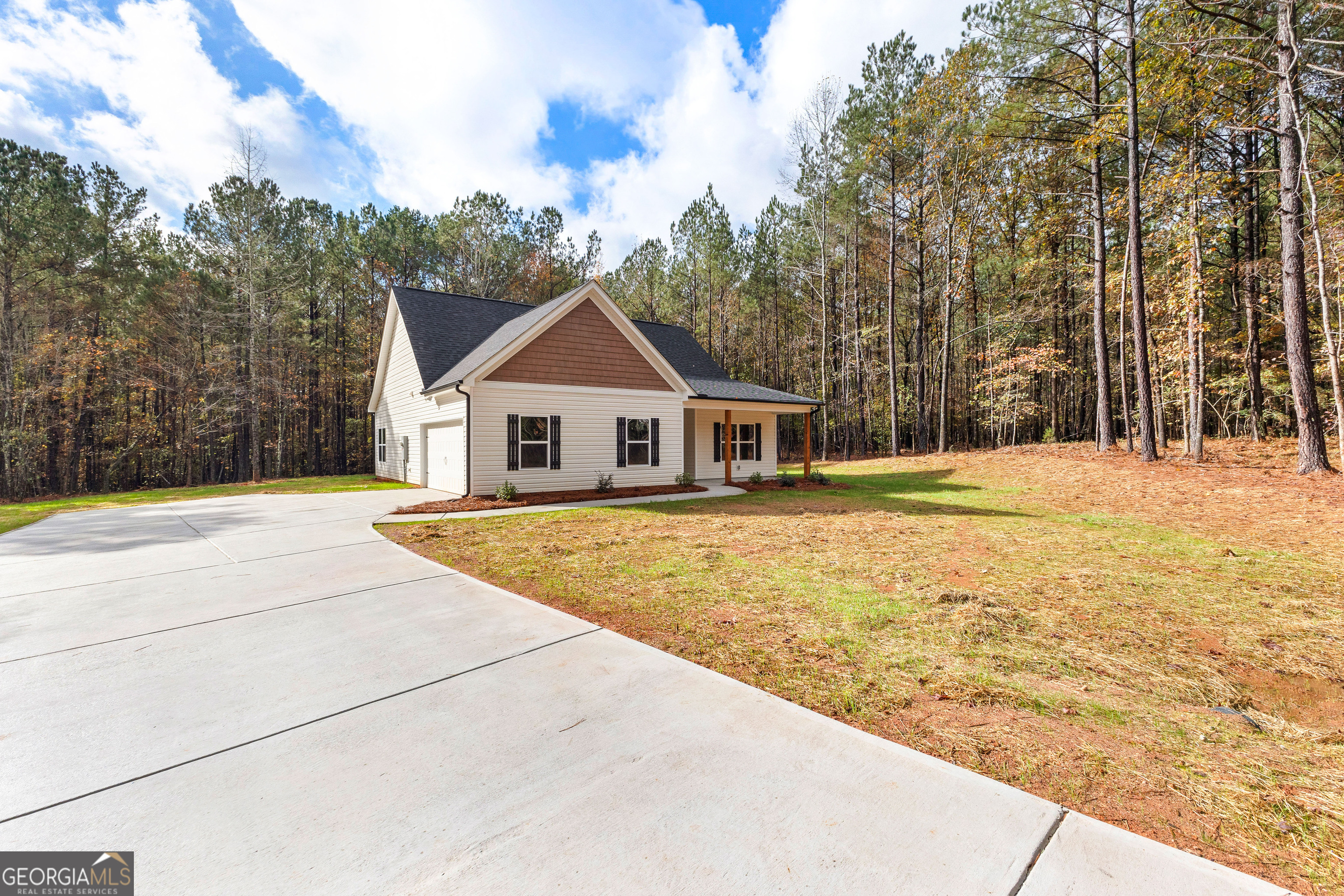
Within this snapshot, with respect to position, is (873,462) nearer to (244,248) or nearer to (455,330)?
(455,330)

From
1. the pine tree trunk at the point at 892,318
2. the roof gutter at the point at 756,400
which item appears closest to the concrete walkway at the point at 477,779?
the roof gutter at the point at 756,400

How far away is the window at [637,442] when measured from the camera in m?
13.8

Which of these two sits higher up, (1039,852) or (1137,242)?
(1137,242)

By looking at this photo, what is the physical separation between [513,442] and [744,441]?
8.13 metres

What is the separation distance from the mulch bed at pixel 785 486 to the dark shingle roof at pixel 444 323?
8.50 m

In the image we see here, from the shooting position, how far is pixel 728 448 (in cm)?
1544

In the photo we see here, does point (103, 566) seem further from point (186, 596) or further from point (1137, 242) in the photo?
point (1137, 242)

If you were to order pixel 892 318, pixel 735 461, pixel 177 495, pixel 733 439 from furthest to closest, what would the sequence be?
pixel 892 318, pixel 735 461, pixel 733 439, pixel 177 495

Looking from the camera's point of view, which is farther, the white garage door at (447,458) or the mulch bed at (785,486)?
the mulch bed at (785,486)

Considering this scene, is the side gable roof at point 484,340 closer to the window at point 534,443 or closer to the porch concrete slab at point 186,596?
the window at point 534,443

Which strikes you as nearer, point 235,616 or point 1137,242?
point 235,616

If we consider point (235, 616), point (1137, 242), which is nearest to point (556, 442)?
point (235, 616)

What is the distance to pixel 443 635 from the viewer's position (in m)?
3.88

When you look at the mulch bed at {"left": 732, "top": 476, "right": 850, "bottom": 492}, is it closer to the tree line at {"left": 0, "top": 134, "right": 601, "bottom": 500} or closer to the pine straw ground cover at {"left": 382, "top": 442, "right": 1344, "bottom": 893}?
the pine straw ground cover at {"left": 382, "top": 442, "right": 1344, "bottom": 893}
